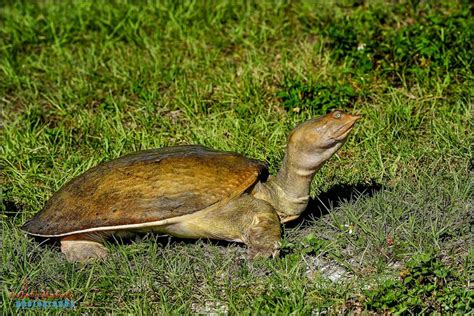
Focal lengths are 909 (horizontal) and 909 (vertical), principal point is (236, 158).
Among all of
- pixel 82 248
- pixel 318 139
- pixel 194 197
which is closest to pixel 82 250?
pixel 82 248

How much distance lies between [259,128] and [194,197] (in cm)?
140

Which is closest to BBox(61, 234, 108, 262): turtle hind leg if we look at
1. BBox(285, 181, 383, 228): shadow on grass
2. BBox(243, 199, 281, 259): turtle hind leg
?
BBox(243, 199, 281, 259): turtle hind leg

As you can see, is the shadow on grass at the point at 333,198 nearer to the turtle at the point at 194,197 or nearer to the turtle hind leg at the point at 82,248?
the turtle at the point at 194,197

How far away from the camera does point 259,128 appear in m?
5.20

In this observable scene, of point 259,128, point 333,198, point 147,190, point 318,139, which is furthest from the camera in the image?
point 259,128

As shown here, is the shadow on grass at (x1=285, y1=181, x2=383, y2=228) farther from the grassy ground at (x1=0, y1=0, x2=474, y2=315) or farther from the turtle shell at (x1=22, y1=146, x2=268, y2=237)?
the turtle shell at (x1=22, y1=146, x2=268, y2=237)

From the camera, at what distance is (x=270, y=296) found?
3.59 m

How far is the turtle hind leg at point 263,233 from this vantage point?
12.7 feet

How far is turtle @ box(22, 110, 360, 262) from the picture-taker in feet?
12.7

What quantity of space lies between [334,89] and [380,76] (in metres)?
0.34

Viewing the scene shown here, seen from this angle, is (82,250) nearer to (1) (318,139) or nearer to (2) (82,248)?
(2) (82,248)

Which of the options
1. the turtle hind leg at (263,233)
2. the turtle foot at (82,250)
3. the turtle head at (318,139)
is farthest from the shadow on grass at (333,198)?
the turtle foot at (82,250)

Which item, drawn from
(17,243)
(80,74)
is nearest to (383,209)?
(17,243)

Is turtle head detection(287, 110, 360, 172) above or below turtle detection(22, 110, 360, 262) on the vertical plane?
above
